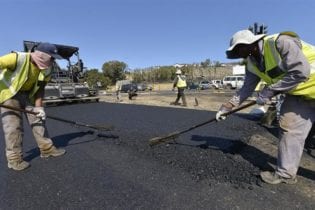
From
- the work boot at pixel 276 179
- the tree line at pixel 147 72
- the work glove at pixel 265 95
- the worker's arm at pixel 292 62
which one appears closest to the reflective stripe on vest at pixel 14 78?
the work glove at pixel 265 95

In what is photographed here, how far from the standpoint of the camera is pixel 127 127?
5.77m

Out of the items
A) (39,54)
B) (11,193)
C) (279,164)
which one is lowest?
(11,193)

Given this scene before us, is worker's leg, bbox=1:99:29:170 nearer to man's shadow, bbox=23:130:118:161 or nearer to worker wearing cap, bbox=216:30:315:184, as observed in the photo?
man's shadow, bbox=23:130:118:161

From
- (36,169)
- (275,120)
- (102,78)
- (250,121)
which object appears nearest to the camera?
(36,169)

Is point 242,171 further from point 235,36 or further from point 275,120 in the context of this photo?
point 275,120

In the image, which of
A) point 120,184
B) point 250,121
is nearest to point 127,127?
point 250,121

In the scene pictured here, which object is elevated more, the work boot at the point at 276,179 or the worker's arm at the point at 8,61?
the worker's arm at the point at 8,61

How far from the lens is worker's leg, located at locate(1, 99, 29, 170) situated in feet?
11.2

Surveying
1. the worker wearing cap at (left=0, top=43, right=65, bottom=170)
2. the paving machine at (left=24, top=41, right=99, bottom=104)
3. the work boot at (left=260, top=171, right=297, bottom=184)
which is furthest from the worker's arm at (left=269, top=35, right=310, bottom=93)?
the paving machine at (left=24, top=41, right=99, bottom=104)

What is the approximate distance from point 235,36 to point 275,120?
10.8ft

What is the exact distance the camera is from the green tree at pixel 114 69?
55844mm

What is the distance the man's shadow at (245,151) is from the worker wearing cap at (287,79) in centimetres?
36

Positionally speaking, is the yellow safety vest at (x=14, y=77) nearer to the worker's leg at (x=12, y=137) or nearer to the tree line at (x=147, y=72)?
the worker's leg at (x=12, y=137)

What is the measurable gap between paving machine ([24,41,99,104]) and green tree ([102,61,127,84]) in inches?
1658
